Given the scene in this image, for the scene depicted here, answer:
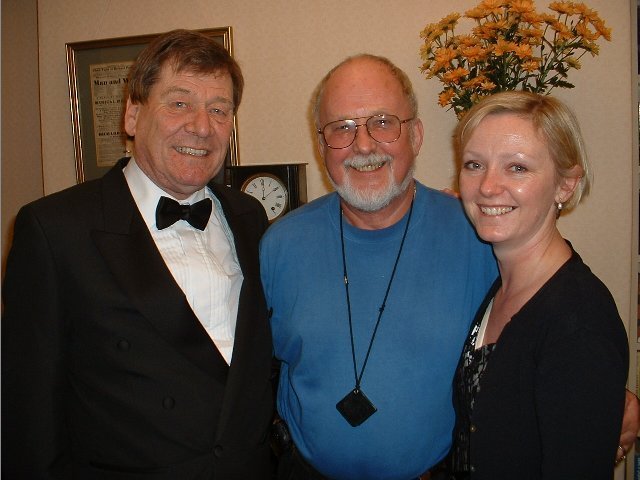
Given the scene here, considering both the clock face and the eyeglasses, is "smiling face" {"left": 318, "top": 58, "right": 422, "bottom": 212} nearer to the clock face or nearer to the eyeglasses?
the eyeglasses

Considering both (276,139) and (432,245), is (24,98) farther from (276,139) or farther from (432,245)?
(432,245)

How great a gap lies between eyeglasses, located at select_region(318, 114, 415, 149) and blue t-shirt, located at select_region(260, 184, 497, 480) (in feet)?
0.88

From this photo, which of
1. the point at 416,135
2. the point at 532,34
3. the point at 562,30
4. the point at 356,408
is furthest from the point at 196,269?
the point at 562,30

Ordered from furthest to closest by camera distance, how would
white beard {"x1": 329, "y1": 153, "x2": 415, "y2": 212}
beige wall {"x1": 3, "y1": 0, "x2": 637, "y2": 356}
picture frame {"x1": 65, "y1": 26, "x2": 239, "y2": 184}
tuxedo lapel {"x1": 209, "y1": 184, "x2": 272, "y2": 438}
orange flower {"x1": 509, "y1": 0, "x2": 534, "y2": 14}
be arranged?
picture frame {"x1": 65, "y1": 26, "x2": 239, "y2": 184}, beige wall {"x1": 3, "y1": 0, "x2": 637, "y2": 356}, orange flower {"x1": 509, "y1": 0, "x2": 534, "y2": 14}, white beard {"x1": 329, "y1": 153, "x2": 415, "y2": 212}, tuxedo lapel {"x1": 209, "y1": 184, "x2": 272, "y2": 438}

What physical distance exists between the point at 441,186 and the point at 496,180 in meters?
1.61

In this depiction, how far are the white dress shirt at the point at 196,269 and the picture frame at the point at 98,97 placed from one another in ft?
5.08

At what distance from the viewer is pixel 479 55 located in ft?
7.34

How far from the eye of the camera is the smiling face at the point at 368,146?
5.68 ft

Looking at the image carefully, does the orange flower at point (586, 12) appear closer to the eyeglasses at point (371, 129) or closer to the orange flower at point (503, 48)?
the orange flower at point (503, 48)

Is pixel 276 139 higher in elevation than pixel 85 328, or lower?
higher

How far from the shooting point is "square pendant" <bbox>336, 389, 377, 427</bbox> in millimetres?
1557

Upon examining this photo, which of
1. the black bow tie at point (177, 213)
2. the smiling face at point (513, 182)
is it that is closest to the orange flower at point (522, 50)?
the smiling face at point (513, 182)

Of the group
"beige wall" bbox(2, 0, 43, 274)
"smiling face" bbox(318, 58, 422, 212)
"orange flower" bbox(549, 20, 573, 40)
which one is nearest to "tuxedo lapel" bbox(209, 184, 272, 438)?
"smiling face" bbox(318, 58, 422, 212)

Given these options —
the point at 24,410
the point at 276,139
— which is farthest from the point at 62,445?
the point at 276,139
